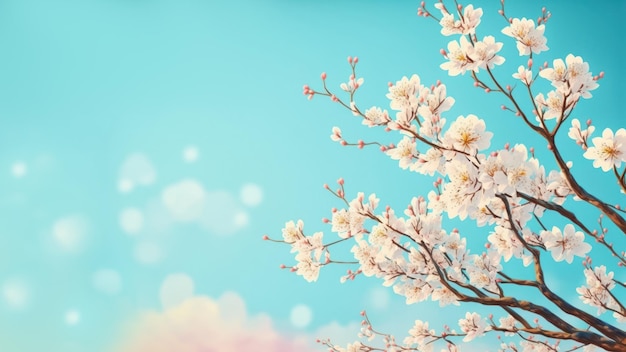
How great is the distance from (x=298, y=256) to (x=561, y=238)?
1061 mm

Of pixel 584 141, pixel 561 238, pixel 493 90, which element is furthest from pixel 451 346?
pixel 493 90

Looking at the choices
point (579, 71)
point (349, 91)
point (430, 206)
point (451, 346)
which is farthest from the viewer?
point (451, 346)

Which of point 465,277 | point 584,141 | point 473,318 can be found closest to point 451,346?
point 473,318

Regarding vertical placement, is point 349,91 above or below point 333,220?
above

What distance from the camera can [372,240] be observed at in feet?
7.09

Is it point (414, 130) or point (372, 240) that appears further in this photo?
point (372, 240)

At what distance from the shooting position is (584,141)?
213 cm

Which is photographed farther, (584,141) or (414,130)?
(584,141)

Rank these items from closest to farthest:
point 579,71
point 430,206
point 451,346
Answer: point 579,71 < point 430,206 < point 451,346

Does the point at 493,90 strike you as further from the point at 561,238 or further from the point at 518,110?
the point at 561,238

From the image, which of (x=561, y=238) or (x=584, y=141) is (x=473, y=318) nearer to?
(x=561, y=238)

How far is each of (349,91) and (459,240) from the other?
2.53ft

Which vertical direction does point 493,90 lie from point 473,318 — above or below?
above

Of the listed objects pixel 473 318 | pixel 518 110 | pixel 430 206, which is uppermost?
pixel 518 110
